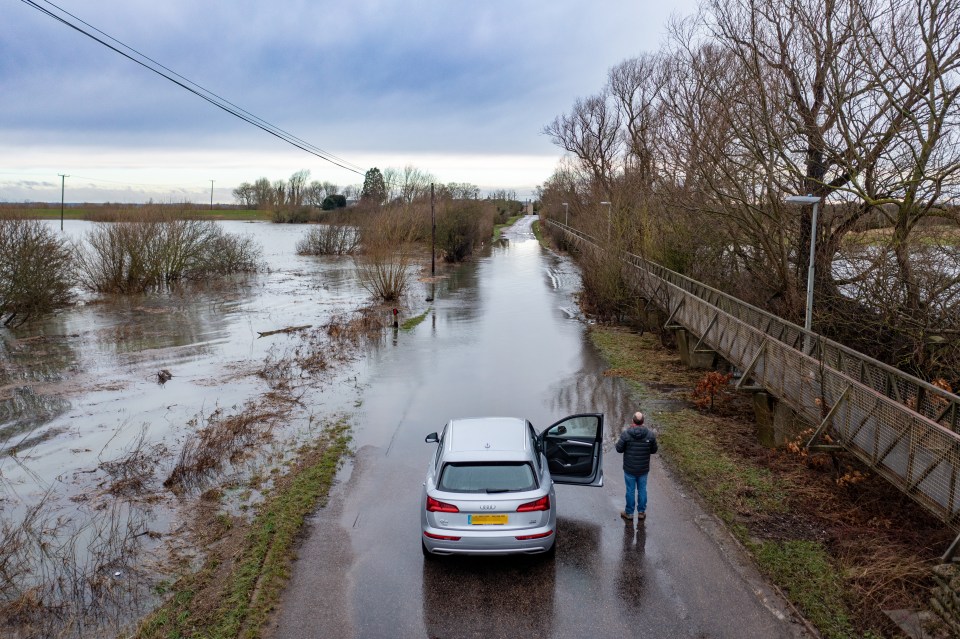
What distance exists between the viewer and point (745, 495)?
916 centimetres

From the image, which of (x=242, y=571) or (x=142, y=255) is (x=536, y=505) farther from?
(x=142, y=255)

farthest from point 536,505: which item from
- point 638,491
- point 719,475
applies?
point 719,475

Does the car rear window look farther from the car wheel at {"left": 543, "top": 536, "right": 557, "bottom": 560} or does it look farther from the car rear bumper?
the car wheel at {"left": 543, "top": 536, "right": 557, "bottom": 560}

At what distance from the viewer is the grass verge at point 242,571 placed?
6.13 m

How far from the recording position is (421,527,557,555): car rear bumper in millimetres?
6887

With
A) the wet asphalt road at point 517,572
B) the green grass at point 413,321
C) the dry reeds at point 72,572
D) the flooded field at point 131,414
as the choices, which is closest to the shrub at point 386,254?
the flooded field at point 131,414

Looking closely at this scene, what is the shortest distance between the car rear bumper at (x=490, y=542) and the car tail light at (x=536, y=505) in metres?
0.22

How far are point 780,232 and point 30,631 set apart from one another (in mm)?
16447

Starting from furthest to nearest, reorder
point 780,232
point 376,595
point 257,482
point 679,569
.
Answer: point 780,232 → point 257,482 → point 679,569 → point 376,595

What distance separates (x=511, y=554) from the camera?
6.93 m

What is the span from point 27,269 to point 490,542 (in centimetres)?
2639

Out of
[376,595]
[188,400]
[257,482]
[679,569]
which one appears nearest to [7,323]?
[188,400]

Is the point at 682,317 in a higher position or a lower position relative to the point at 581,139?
lower

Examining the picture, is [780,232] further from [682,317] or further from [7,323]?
[7,323]
